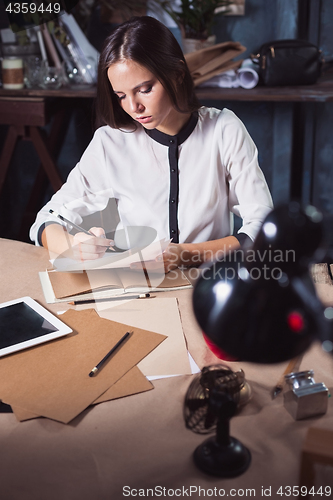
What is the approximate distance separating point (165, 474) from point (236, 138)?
3.46ft

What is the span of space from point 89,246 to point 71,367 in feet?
1.38

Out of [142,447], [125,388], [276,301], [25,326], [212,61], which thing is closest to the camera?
[276,301]

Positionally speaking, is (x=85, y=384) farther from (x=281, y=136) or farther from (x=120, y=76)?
(x=281, y=136)

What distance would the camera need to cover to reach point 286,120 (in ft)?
8.35

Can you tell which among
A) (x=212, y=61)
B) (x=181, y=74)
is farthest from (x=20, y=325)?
(x=212, y=61)

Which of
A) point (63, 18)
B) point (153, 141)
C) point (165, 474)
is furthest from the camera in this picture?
point (63, 18)

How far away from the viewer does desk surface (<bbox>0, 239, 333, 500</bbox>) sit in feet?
2.02

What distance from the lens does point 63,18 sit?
2.37m

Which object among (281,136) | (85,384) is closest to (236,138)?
(85,384)

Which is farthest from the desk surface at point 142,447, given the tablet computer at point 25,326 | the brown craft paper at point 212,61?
the brown craft paper at point 212,61

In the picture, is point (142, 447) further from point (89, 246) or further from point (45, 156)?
point (45, 156)

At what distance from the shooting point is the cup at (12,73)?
7.98 ft

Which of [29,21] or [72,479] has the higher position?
[29,21]

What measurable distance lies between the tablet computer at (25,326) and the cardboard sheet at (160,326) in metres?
0.10
